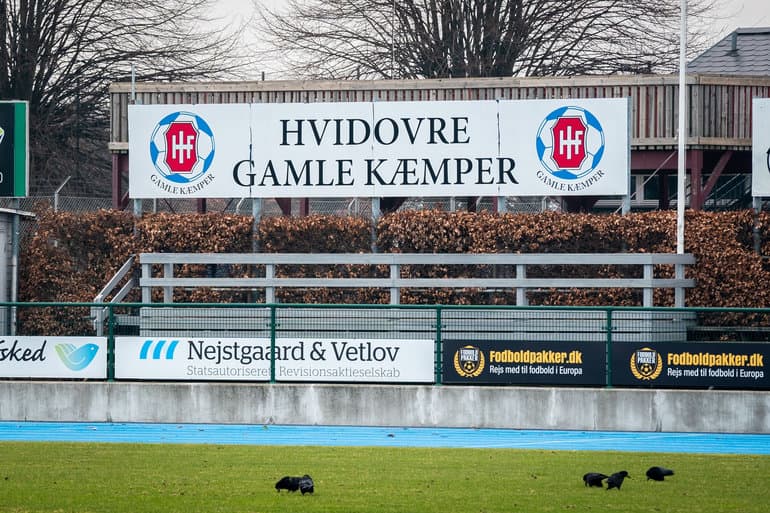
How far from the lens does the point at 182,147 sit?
27.3 m

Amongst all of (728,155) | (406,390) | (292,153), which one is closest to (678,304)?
(728,155)

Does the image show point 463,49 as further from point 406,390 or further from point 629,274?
point 406,390

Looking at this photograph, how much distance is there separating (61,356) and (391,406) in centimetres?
550

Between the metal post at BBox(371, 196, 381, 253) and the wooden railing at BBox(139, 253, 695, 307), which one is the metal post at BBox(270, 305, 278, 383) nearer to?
the wooden railing at BBox(139, 253, 695, 307)

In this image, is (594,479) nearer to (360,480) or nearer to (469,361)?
(360,480)

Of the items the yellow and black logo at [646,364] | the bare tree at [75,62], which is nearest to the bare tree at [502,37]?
the bare tree at [75,62]

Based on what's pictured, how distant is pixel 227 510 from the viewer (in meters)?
12.1

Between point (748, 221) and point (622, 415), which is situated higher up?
point (748, 221)

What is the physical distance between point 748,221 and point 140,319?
11639 mm

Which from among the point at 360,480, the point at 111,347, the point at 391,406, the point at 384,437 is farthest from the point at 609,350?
the point at 111,347

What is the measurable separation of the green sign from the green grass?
9.83m

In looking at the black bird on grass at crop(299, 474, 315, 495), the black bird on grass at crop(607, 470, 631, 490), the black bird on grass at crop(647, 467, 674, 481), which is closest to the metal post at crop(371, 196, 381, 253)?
the black bird on grass at crop(647, 467, 674, 481)

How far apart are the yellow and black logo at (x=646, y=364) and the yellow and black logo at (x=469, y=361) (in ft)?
7.77

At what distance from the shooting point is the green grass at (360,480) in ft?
40.9
